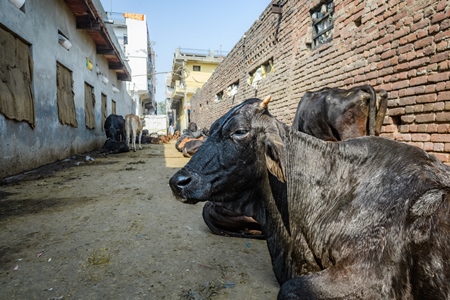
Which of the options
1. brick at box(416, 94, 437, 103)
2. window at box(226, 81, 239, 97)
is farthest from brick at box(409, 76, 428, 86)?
window at box(226, 81, 239, 97)

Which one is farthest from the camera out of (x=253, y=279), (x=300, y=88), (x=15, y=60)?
(x=300, y=88)

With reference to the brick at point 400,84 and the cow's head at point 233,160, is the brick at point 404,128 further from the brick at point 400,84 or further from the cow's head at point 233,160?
the cow's head at point 233,160

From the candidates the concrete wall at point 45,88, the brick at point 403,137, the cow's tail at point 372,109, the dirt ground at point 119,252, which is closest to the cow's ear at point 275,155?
the dirt ground at point 119,252

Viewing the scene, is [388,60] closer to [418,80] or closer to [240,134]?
[418,80]

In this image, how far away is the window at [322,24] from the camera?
5.73m

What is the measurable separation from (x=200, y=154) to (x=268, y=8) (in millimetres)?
7960

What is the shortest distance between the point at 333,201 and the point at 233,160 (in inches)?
23.0

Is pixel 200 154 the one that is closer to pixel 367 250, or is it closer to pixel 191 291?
pixel 191 291

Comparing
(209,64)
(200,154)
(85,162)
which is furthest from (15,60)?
(209,64)

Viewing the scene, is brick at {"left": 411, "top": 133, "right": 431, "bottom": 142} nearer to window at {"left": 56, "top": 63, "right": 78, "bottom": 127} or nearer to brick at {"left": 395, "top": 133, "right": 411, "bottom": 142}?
brick at {"left": 395, "top": 133, "right": 411, "bottom": 142}

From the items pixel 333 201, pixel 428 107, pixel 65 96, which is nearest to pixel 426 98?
pixel 428 107

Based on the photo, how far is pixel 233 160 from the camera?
170cm

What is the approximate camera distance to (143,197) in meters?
4.00

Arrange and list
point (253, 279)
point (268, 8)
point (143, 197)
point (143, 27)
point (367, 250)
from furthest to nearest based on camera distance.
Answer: point (143, 27) < point (268, 8) < point (143, 197) < point (253, 279) < point (367, 250)
